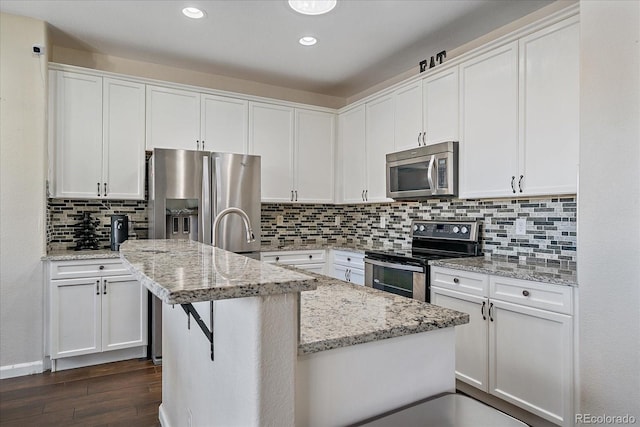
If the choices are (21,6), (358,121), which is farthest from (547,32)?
(21,6)

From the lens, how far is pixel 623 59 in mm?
1726

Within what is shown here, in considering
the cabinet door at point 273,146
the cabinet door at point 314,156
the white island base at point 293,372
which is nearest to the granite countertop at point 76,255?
the cabinet door at point 273,146

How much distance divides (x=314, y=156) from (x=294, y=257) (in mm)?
1199

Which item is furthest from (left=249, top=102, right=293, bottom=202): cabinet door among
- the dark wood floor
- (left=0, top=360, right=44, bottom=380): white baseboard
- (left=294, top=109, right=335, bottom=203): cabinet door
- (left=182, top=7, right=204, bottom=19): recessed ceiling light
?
(left=0, top=360, right=44, bottom=380): white baseboard

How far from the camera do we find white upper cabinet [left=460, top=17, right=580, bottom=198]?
2287 millimetres

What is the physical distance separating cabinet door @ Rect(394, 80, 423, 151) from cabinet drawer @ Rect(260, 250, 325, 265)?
1.36 m

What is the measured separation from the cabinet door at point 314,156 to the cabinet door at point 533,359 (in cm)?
244

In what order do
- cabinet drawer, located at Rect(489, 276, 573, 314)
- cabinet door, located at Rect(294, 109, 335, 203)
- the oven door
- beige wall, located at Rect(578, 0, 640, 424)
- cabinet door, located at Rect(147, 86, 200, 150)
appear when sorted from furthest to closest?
1. cabinet door, located at Rect(294, 109, 335, 203)
2. cabinet door, located at Rect(147, 86, 200, 150)
3. the oven door
4. cabinet drawer, located at Rect(489, 276, 573, 314)
5. beige wall, located at Rect(578, 0, 640, 424)

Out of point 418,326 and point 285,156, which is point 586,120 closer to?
point 418,326

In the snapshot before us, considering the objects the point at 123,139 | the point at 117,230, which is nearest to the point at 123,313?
the point at 117,230

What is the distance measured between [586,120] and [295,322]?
1809 mm

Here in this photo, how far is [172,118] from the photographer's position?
3.58 m

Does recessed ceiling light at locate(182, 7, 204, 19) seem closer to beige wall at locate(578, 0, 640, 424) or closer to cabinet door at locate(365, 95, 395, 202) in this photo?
cabinet door at locate(365, 95, 395, 202)

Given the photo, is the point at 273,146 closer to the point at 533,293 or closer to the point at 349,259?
the point at 349,259
